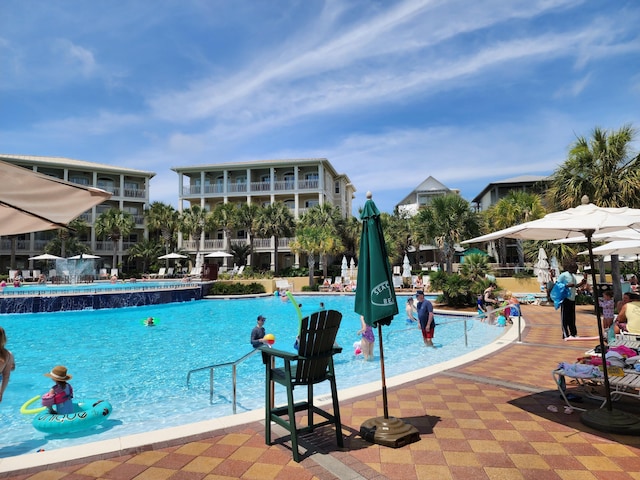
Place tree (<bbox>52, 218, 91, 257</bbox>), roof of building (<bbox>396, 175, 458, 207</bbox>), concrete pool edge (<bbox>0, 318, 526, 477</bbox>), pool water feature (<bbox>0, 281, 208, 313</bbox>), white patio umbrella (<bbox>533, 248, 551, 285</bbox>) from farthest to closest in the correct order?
roof of building (<bbox>396, 175, 458, 207</bbox>)
tree (<bbox>52, 218, 91, 257</bbox>)
white patio umbrella (<bbox>533, 248, 551, 285</bbox>)
pool water feature (<bbox>0, 281, 208, 313</bbox>)
concrete pool edge (<bbox>0, 318, 526, 477</bbox>)

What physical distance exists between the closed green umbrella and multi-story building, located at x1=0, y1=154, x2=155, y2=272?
4418 cm

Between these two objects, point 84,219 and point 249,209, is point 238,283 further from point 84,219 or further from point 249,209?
point 84,219

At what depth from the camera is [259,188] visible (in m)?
43.7

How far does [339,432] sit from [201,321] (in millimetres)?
14432

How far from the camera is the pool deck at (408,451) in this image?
10.3 feet

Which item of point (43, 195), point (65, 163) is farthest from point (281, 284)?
point (65, 163)

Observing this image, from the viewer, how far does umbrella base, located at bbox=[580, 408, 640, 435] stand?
378 cm

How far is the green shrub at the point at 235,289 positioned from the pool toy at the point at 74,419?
2132 centimetres

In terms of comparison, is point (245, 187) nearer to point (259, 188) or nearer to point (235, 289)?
point (259, 188)

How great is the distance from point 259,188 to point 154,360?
3492 centimetres

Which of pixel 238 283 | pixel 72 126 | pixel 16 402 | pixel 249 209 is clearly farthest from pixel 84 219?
pixel 16 402

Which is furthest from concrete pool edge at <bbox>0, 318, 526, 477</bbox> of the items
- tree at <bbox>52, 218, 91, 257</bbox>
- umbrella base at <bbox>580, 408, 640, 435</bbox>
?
tree at <bbox>52, 218, 91, 257</bbox>

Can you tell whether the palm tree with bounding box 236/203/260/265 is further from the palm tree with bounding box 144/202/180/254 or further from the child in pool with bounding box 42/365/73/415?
the child in pool with bounding box 42/365/73/415

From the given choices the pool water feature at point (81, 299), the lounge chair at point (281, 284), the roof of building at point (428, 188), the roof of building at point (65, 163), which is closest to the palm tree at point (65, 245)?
the roof of building at point (65, 163)
